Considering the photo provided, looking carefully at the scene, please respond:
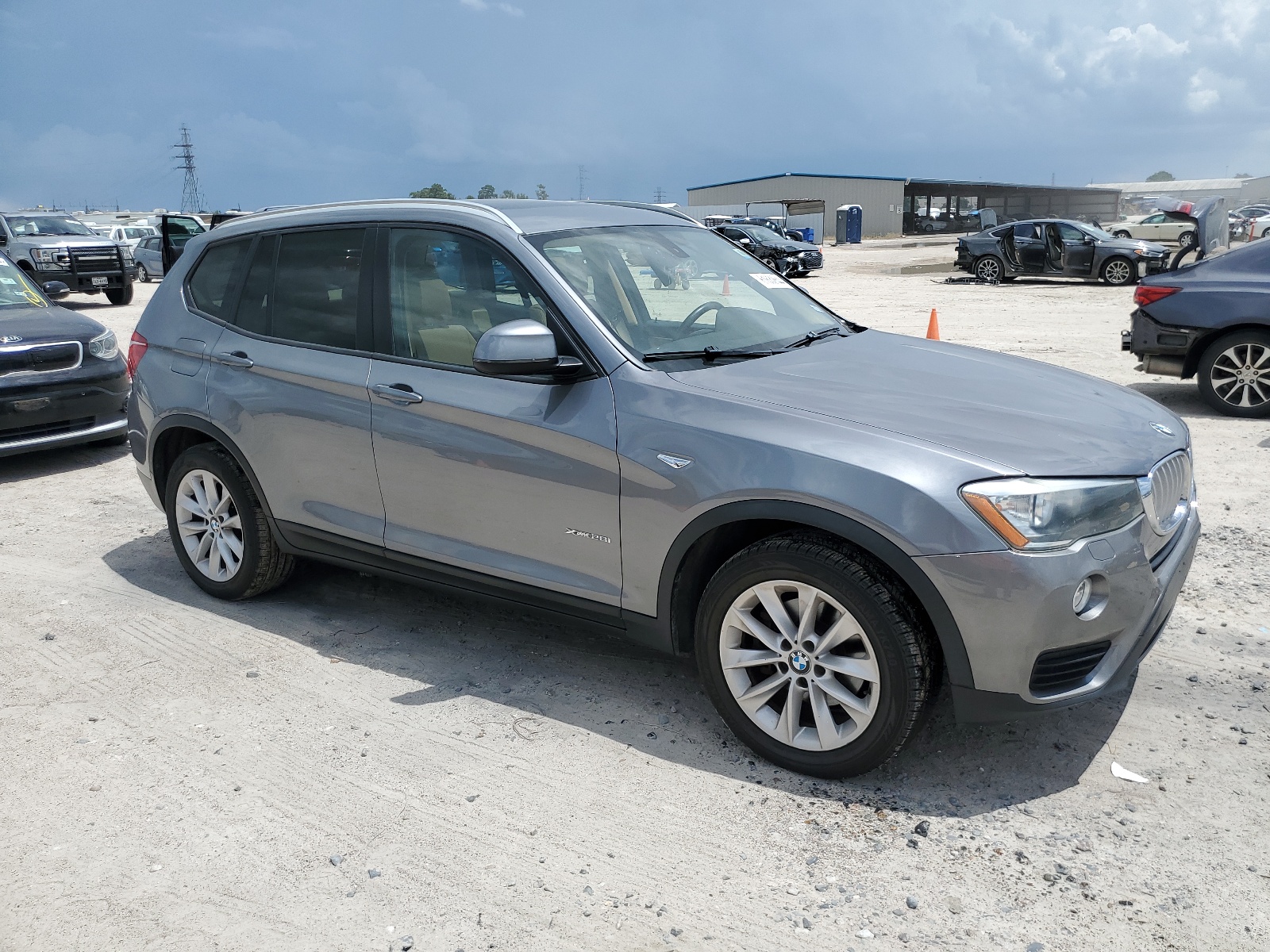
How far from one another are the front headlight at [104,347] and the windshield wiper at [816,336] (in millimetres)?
6171

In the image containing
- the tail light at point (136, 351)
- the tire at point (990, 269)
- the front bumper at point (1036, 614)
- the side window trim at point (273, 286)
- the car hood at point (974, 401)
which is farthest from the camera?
the tire at point (990, 269)

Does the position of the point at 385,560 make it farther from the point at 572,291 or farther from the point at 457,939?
the point at 457,939

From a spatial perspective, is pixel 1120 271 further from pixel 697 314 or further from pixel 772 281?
pixel 697 314

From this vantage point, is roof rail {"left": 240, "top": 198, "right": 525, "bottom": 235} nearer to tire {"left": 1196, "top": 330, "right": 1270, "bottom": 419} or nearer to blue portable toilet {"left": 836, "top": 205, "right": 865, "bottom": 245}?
tire {"left": 1196, "top": 330, "right": 1270, "bottom": 419}

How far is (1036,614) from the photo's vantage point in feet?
9.86

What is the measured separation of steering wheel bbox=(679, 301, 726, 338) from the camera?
3.99 m

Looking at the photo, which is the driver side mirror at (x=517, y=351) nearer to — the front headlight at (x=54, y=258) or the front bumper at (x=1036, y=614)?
the front bumper at (x=1036, y=614)

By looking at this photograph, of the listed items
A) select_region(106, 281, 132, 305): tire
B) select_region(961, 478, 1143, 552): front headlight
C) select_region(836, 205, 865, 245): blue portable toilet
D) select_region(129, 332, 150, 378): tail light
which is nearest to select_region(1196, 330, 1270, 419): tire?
select_region(961, 478, 1143, 552): front headlight

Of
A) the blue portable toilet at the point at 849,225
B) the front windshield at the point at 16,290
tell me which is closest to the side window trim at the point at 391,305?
the front windshield at the point at 16,290

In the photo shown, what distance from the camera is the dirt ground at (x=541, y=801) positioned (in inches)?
112

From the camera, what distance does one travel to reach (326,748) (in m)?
3.81

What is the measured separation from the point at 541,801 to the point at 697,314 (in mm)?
1869

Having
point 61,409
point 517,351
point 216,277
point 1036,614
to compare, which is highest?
point 216,277

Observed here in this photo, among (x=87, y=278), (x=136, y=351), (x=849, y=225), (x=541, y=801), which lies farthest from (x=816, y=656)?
(x=849, y=225)
